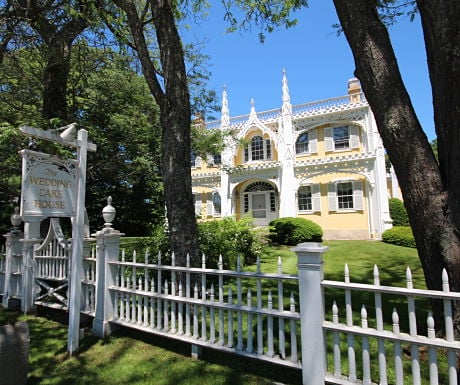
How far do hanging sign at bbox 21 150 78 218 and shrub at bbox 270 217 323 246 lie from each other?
12033 mm

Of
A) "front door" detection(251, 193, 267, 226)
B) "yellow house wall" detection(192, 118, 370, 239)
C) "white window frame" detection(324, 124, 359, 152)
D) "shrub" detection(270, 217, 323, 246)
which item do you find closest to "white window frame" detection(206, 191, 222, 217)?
"front door" detection(251, 193, 267, 226)

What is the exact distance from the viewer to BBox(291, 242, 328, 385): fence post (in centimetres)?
279

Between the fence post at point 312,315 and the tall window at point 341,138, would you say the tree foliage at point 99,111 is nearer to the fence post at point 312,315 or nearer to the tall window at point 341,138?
the fence post at point 312,315

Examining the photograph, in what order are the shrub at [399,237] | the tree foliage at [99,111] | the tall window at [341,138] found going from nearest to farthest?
the tree foliage at [99,111] → the shrub at [399,237] → the tall window at [341,138]

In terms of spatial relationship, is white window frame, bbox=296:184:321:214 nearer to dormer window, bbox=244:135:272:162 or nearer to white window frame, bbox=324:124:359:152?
white window frame, bbox=324:124:359:152

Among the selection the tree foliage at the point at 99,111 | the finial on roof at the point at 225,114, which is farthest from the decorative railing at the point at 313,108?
the tree foliage at the point at 99,111

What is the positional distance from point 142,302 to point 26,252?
3.13m

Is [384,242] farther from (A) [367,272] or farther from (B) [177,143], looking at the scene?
(B) [177,143]

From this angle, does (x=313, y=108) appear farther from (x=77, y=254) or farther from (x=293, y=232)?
(x=77, y=254)

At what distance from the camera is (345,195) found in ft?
60.3

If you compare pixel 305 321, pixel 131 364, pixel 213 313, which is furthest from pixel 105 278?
pixel 305 321

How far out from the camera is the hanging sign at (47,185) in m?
3.52

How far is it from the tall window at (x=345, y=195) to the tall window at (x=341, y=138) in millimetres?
2394

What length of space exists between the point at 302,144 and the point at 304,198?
3601 millimetres
